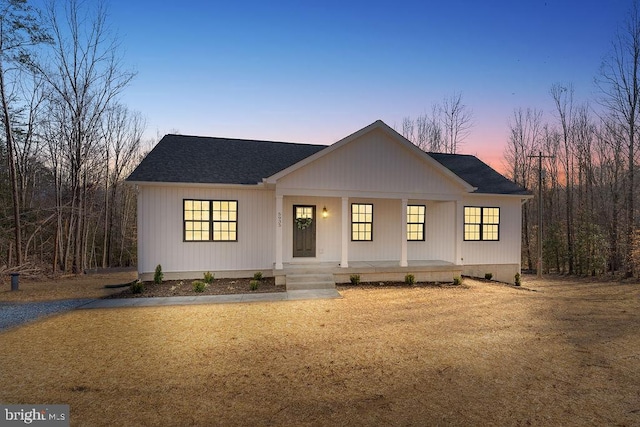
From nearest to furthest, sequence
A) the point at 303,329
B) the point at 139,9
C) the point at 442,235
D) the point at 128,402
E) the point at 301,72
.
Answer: the point at 128,402
the point at 303,329
the point at 139,9
the point at 442,235
the point at 301,72

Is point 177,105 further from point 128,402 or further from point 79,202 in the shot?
point 128,402

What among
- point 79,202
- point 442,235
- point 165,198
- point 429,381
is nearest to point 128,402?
point 429,381

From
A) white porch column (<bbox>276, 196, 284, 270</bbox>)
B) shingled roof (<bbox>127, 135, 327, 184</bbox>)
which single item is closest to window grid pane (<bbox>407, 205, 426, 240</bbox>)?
shingled roof (<bbox>127, 135, 327, 184</bbox>)

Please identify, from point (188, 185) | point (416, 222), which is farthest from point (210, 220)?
point (416, 222)

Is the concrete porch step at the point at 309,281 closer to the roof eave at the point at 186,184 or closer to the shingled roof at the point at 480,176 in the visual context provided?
the roof eave at the point at 186,184

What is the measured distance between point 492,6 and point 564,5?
8.76 feet

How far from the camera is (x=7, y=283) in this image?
11422mm

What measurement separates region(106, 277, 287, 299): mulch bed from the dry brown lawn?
157 cm

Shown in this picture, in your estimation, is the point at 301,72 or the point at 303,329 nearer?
the point at 303,329

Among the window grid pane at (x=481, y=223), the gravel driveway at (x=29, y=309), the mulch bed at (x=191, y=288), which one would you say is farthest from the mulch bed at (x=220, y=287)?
the window grid pane at (x=481, y=223)

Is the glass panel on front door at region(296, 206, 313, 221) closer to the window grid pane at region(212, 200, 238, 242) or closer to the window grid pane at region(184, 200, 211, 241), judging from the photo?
the window grid pane at region(212, 200, 238, 242)

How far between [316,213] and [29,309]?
362 inches

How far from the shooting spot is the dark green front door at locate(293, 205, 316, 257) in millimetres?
12094

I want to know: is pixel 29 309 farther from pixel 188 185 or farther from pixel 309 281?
pixel 309 281
